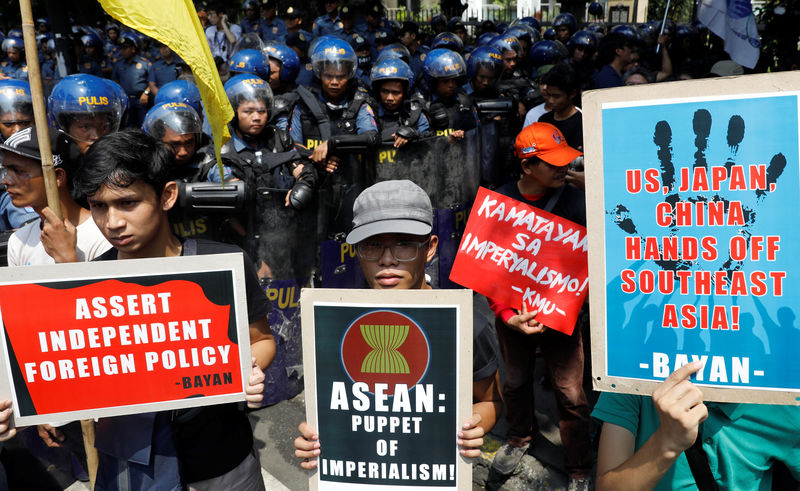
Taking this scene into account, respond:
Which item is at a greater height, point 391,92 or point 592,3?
point 592,3

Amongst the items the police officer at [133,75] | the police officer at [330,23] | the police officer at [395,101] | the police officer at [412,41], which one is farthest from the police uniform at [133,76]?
the police officer at [395,101]

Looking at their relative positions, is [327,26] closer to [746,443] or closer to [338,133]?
[338,133]

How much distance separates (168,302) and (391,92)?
4.67 meters

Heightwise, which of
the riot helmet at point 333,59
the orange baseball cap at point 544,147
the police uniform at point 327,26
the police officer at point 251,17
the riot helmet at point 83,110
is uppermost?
the police officer at point 251,17

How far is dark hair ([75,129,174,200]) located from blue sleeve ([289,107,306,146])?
11.6 feet

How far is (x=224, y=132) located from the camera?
252 centimetres

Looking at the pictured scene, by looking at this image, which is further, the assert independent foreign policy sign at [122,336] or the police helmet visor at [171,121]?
the police helmet visor at [171,121]

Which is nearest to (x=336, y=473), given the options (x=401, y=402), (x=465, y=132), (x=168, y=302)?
(x=401, y=402)

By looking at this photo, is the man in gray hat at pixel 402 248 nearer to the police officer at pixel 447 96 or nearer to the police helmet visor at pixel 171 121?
the police helmet visor at pixel 171 121

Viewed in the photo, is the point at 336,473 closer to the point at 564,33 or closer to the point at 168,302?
the point at 168,302

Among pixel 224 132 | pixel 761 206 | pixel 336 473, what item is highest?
pixel 224 132

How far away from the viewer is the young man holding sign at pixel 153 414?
214 cm

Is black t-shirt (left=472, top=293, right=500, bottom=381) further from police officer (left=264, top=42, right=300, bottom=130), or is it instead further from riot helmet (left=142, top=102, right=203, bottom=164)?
police officer (left=264, top=42, right=300, bottom=130)

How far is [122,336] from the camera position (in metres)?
1.97
